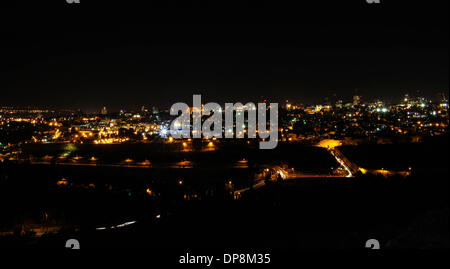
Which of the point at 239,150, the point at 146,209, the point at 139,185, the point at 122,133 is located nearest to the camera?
the point at 146,209

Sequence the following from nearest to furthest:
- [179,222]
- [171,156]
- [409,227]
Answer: [409,227]
[179,222]
[171,156]

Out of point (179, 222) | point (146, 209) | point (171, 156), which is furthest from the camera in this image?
point (171, 156)

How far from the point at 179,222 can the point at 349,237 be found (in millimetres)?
2590

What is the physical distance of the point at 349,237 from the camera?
4.11m

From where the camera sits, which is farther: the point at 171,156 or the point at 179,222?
the point at 171,156

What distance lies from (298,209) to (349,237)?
1.68 meters

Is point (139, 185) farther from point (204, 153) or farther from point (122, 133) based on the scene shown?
point (122, 133)

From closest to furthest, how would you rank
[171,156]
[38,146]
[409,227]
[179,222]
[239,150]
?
[409,227] < [179,222] < [171,156] < [239,150] < [38,146]

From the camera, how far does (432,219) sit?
12.7ft

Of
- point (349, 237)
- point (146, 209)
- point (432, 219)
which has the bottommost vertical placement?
point (146, 209)

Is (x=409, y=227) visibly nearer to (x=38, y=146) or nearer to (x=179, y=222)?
(x=179, y=222)

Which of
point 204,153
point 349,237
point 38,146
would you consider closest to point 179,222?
point 349,237
